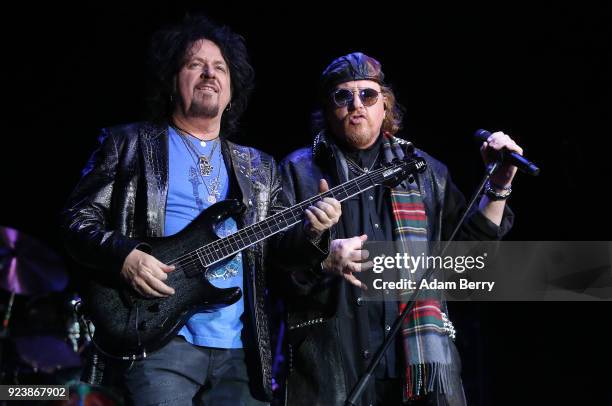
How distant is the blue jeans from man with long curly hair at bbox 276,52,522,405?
0.42 meters

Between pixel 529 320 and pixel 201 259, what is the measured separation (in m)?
3.94

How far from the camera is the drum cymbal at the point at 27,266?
6.30m

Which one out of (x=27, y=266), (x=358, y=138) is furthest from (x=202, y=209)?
(x=27, y=266)

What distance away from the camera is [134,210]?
9.67ft

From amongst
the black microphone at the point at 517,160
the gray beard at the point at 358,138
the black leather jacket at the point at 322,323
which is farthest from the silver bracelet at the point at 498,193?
the gray beard at the point at 358,138

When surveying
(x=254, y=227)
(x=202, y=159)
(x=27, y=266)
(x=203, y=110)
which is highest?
(x=27, y=266)

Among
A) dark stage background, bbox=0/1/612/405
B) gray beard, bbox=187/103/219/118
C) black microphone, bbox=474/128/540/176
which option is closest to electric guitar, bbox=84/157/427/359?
gray beard, bbox=187/103/219/118

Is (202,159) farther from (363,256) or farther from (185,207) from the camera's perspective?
(363,256)

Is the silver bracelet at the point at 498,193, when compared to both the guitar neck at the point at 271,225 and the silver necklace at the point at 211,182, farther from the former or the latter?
the silver necklace at the point at 211,182

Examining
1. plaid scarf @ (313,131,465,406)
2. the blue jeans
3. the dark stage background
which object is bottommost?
the blue jeans

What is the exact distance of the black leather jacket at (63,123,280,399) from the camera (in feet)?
9.11

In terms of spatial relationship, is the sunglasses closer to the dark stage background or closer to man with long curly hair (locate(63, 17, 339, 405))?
man with long curly hair (locate(63, 17, 339, 405))

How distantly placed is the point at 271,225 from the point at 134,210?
2.02 ft

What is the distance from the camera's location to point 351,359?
3.15m
